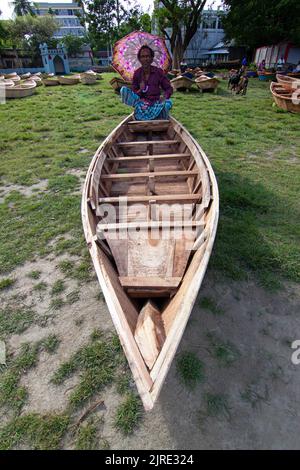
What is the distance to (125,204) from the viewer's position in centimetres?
344

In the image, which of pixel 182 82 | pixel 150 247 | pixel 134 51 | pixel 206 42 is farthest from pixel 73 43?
pixel 150 247

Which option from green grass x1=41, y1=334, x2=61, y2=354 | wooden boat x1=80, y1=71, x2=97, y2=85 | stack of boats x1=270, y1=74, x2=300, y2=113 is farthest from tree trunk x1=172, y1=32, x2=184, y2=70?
green grass x1=41, y1=334, x2=61, y2=354

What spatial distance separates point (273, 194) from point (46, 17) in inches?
2279

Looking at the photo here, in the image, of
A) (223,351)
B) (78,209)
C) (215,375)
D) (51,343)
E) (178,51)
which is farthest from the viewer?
(178,51)

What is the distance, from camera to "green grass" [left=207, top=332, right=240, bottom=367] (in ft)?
7.34

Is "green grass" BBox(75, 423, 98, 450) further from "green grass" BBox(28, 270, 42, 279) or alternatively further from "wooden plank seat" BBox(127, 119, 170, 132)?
"wooden plank seat" BBox(127, 119, 170, 132)

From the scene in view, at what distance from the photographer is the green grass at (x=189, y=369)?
210 cm

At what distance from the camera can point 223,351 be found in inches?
90.8

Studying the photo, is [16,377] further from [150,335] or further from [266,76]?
[266,76]

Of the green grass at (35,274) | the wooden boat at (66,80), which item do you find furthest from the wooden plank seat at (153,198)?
the wooden boat at (66,80)

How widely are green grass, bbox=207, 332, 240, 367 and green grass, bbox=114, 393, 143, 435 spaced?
77cm

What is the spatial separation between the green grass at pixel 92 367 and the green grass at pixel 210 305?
3.19ft

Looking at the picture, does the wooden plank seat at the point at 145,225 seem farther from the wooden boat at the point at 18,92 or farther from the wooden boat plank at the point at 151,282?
the wooden boat at the point at 18,92

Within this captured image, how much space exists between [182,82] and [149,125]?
35.6ft
